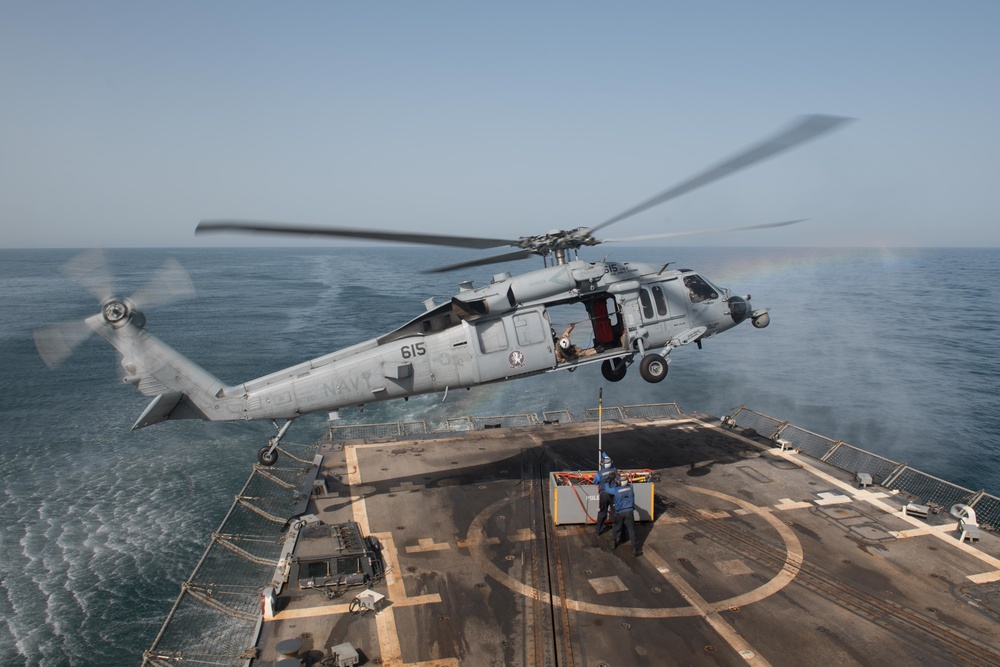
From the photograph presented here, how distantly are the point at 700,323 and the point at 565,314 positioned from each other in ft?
123

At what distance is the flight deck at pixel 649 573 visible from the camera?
10.1m

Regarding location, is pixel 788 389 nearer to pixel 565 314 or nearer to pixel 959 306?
pixel 565 314

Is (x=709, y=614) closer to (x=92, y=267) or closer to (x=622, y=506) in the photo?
(x=622, y=506)

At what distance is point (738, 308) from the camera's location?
17.3 metres

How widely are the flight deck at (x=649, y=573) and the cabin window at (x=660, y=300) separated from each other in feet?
15.8

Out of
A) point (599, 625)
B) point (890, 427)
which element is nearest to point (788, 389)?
point (890, 427)

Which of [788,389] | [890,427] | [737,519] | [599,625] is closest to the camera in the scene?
[599,625]

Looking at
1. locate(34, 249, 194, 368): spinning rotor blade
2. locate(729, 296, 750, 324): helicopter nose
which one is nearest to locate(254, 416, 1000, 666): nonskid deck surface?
locate(729, 296, 750, 324): helicopter nose

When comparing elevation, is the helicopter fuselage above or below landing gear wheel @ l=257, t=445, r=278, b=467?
above

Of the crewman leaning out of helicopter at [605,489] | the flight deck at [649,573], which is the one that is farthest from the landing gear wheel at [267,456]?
the crewman leaning out of helicopter at [605,489]

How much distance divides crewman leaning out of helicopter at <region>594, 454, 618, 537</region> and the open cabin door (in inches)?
120

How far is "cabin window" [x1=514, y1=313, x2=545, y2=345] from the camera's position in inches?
605

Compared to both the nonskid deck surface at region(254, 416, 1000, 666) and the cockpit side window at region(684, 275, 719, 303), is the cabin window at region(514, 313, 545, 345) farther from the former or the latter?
the cockpit side window at region(684, 275, 719, 303)

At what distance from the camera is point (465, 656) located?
9.89 metres
